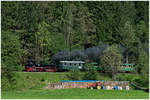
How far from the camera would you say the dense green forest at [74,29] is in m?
Answer: 56.8

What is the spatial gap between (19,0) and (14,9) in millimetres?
1925

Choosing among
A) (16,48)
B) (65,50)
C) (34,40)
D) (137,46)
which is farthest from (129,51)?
(16,48)

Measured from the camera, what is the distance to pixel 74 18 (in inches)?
2648

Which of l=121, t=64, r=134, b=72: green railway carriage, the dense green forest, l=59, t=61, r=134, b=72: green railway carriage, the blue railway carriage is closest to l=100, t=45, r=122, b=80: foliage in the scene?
l=59, t=61, r=134, b=72: green railway carriage

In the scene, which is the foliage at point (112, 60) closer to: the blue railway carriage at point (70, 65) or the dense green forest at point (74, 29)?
the blue railway carriage at point (70, 65)

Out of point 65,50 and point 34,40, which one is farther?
point 34,40

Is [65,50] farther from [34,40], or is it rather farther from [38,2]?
[38,2]

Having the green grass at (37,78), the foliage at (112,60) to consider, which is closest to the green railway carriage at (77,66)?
the foliage at (112,60)

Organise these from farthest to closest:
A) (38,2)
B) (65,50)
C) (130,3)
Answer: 1. (130,3)
2. (38,2)
3. (65,50)

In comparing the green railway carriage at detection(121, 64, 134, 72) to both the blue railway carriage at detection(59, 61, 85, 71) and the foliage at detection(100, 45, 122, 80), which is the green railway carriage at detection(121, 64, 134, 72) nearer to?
the foliage at detection(100, 45, 122, 80)

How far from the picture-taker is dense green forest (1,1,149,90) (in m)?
56.8

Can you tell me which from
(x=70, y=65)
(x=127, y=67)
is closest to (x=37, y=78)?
(x=70, y=65)

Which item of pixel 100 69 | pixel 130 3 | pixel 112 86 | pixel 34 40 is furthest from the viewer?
pixel 130 3

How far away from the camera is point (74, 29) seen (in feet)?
220
